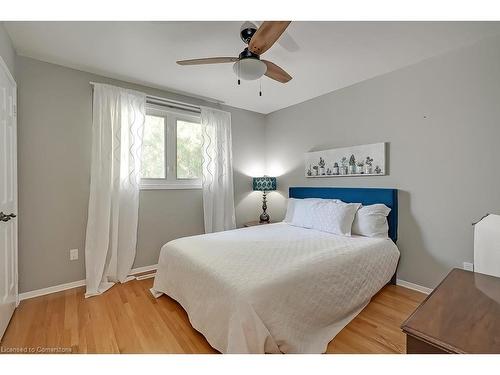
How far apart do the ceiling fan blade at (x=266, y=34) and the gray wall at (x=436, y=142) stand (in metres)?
1.76

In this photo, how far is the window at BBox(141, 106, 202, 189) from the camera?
115 inches

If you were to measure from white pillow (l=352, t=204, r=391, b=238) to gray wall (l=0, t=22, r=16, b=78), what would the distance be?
341cm

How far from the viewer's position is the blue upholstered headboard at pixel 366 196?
2484 millimetres

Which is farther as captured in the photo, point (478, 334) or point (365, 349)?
point (365, 349)

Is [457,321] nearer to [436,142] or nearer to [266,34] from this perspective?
[266,34]

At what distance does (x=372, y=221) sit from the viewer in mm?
2383

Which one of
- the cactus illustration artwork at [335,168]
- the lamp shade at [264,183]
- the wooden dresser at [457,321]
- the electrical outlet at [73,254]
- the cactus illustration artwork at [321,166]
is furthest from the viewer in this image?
the lamp shade at [264,183]

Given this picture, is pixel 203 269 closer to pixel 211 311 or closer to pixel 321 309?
pixel 211 311

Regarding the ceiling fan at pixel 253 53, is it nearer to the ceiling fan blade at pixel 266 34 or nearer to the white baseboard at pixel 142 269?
the ceiling fan blade at pixel 266 34

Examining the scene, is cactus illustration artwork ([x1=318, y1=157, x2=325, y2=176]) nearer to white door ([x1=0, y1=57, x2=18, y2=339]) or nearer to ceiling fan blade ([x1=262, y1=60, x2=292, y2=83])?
ceiling fan blade ([x1=262, y1=60, x2=292, y2=83])

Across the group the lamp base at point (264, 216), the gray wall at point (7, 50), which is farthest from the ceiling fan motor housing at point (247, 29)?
the lamp base at point (264, 216)
